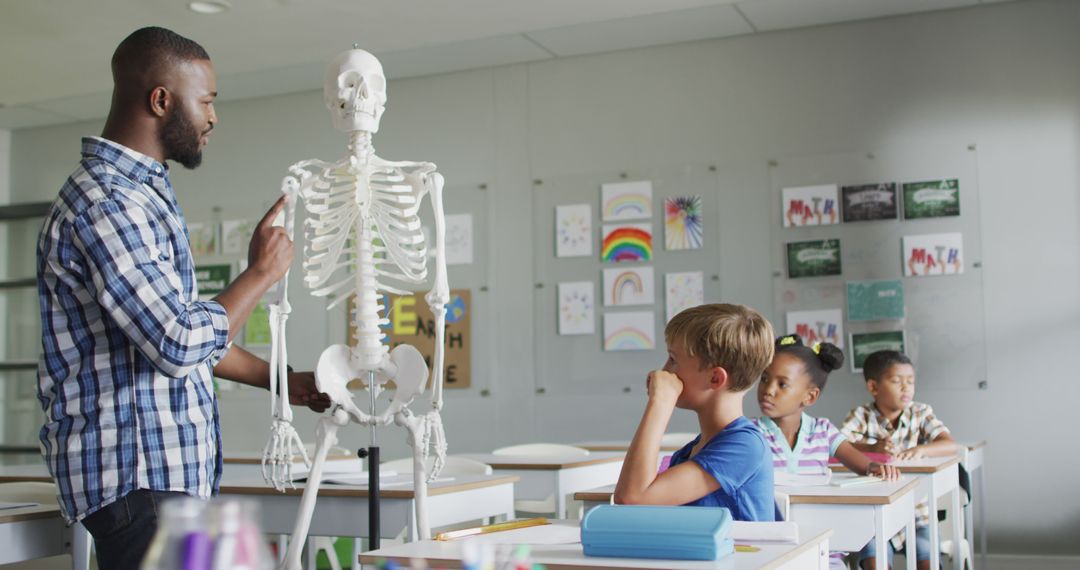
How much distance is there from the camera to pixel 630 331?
619 centimetres

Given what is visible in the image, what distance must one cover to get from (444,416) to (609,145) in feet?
6.11

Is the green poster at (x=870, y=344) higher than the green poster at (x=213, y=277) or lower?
lower

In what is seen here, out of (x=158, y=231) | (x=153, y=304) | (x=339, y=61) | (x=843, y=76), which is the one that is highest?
(x=843, y=76)

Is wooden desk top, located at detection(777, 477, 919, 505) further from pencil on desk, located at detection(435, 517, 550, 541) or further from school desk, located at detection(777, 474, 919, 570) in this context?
pencil on desk, located at detection(435, 517, 550, 541)

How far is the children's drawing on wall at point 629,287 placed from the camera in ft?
20.2

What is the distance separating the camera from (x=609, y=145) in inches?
248

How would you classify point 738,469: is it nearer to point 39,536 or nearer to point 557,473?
point 39,536

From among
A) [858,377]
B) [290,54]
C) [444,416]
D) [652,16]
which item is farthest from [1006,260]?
[290,54]

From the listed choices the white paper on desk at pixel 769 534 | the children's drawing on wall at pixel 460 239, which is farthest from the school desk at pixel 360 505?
the children's drawing on wall at pixel 460 239

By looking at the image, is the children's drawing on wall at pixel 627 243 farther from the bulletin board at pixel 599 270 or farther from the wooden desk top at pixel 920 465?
the wooden desk top at pixel 920 465

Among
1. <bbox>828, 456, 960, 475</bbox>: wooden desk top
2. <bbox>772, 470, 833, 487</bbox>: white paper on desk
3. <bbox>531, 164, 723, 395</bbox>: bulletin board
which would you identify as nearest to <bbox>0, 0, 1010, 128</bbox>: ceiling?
<bbox>531, 164, 723, 395</bbox>: bulletin board

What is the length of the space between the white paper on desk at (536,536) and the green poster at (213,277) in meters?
5.62

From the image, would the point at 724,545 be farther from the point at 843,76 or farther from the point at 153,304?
the point at 843,76

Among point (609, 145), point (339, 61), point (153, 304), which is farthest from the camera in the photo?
point (609, 145)
